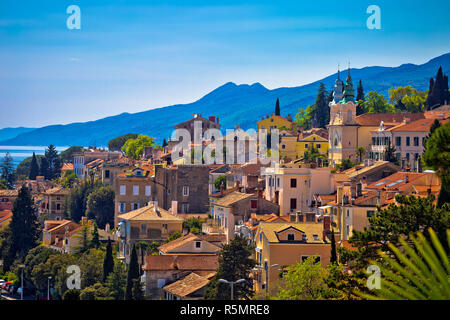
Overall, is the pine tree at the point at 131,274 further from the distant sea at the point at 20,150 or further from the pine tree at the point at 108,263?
the distant sea at the point at 20,150

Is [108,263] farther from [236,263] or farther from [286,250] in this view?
[286,250]

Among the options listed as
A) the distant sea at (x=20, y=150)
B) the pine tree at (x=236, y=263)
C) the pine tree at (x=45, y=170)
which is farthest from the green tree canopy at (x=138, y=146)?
the pine tree at (x=236, y=263)

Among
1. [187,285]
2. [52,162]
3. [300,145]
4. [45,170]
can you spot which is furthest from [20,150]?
[187,285]

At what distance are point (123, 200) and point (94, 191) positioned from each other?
34.4 feet

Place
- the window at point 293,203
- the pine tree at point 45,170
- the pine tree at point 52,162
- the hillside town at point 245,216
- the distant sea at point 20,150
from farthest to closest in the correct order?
the distant sea at point 20,150
the pine tree at point 52,162
the pine tree at point 45,170
the window at point 293,203
the hillside town at point 245,216

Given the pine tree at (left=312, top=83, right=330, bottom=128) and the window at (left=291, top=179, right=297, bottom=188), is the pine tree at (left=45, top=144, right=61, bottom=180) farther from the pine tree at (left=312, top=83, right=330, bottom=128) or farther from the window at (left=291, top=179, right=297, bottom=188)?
the window at (left=291, top=179, right=297, bottom=188)

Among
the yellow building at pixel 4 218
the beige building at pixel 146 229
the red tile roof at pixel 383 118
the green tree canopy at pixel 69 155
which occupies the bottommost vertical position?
the yellow building at pixel 4 218

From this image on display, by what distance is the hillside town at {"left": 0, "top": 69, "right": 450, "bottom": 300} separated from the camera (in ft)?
102

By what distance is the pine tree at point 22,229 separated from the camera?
71.5 meters

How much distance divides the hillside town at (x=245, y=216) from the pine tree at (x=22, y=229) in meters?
0.11

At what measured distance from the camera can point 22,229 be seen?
72688mm

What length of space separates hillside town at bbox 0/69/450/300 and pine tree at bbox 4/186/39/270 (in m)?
0.11

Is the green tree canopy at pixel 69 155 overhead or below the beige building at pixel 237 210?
overhead
